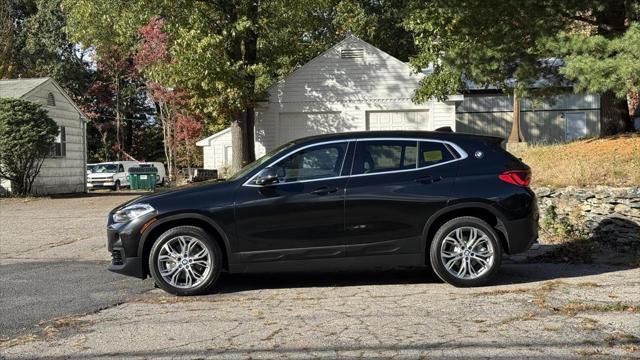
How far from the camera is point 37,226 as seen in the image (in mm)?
13672

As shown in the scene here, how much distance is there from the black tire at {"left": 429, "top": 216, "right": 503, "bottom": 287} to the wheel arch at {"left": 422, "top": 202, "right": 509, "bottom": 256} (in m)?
0.08

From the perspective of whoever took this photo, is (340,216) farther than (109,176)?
No

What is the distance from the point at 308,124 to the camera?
20219 millimetres

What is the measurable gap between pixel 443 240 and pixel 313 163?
65.3 inches

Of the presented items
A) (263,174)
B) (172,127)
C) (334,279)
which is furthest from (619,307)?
(172,127)

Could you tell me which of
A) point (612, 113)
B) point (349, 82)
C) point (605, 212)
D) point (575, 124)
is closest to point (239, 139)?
point (349, 82)

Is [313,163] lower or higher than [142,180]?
higher

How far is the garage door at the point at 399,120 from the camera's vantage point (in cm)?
2006

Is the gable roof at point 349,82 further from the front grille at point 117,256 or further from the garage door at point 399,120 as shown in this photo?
the front grille at point 117,256

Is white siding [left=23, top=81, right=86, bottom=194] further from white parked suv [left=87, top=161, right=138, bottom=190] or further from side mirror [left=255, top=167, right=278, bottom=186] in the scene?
side mirror [left=255, top=167, right=278, bottom=186]

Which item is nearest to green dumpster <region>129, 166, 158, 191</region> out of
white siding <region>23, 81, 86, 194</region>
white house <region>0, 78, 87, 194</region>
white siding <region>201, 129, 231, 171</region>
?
white siding <region>201, 129, 231, 171</region>

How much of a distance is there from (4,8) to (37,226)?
30.0 metres

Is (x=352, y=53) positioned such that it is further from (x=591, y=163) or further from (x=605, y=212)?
(x=605, y=212)

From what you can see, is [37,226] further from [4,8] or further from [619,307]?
[4,8]
